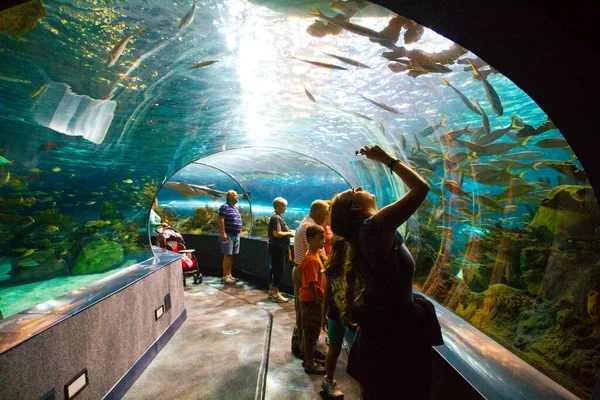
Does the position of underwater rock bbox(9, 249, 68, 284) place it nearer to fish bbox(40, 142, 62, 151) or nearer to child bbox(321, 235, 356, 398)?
fish bbox(40, 142, 62, 151)

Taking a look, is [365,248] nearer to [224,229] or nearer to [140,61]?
[140,61]

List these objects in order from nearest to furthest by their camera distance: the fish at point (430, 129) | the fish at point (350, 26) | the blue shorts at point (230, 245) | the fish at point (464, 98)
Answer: the fish at point (350, 26), the fish at point (464, 98), the fish at point (430, 129), the blue shorts at point (230, 245)

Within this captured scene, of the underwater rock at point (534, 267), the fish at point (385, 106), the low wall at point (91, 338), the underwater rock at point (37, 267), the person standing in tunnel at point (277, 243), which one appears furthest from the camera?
the person standing in tunnel at point (277, 243)

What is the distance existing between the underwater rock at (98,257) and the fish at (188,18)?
3519 millimetres

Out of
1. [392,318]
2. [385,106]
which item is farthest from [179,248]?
[392,318]

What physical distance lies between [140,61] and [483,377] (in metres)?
4.40

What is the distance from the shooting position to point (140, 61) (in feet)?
11.2

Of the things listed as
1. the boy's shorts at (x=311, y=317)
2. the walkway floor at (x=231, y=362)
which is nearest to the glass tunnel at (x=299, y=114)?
the walkway floor at (x=231, y=362)

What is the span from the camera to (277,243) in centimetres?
656

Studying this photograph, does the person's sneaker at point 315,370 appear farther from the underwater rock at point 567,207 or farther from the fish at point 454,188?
the fish at point 454,188

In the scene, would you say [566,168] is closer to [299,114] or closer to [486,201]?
[486,201]

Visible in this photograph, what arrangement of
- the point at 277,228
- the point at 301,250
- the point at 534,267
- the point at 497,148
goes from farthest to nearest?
the point at 277,228 < the point at 301,250 < the point at 497,148 < the point at 534,267

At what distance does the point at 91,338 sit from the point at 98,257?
2.09 m

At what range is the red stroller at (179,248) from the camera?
7758mm
